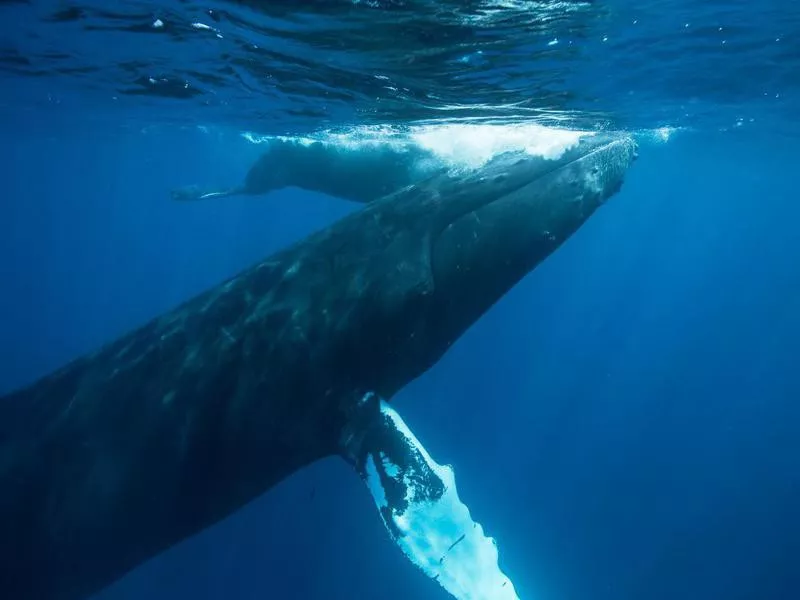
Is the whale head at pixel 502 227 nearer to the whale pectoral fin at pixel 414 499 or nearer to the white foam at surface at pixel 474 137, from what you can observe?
the whale pectoral fin at pixel 414 499

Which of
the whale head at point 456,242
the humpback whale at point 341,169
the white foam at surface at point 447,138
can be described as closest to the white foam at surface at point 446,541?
the whale head at point 456,242

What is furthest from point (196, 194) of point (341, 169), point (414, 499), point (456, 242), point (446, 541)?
point (446, 541)

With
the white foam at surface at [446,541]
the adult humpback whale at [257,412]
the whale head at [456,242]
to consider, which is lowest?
the white foam at surface at [446,541]

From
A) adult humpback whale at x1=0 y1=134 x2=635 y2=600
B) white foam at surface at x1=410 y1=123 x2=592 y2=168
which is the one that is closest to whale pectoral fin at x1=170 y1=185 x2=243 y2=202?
white foam at surface at x1=410 y1=123 x2=592 y2=168

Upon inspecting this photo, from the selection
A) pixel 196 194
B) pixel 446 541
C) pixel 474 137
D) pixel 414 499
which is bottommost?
pixel 196 194

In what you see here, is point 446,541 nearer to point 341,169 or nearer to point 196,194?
point 341,169

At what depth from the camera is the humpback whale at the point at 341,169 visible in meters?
15.4

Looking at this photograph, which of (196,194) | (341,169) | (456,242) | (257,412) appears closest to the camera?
(257,412)

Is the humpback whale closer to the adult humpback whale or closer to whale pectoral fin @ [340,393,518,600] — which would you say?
the adult humpback whale

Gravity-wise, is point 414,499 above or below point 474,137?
above

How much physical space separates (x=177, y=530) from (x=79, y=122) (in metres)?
36.3

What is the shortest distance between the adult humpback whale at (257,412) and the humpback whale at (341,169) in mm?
7982

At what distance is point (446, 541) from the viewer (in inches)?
219

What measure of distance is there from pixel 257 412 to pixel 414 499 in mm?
1763
